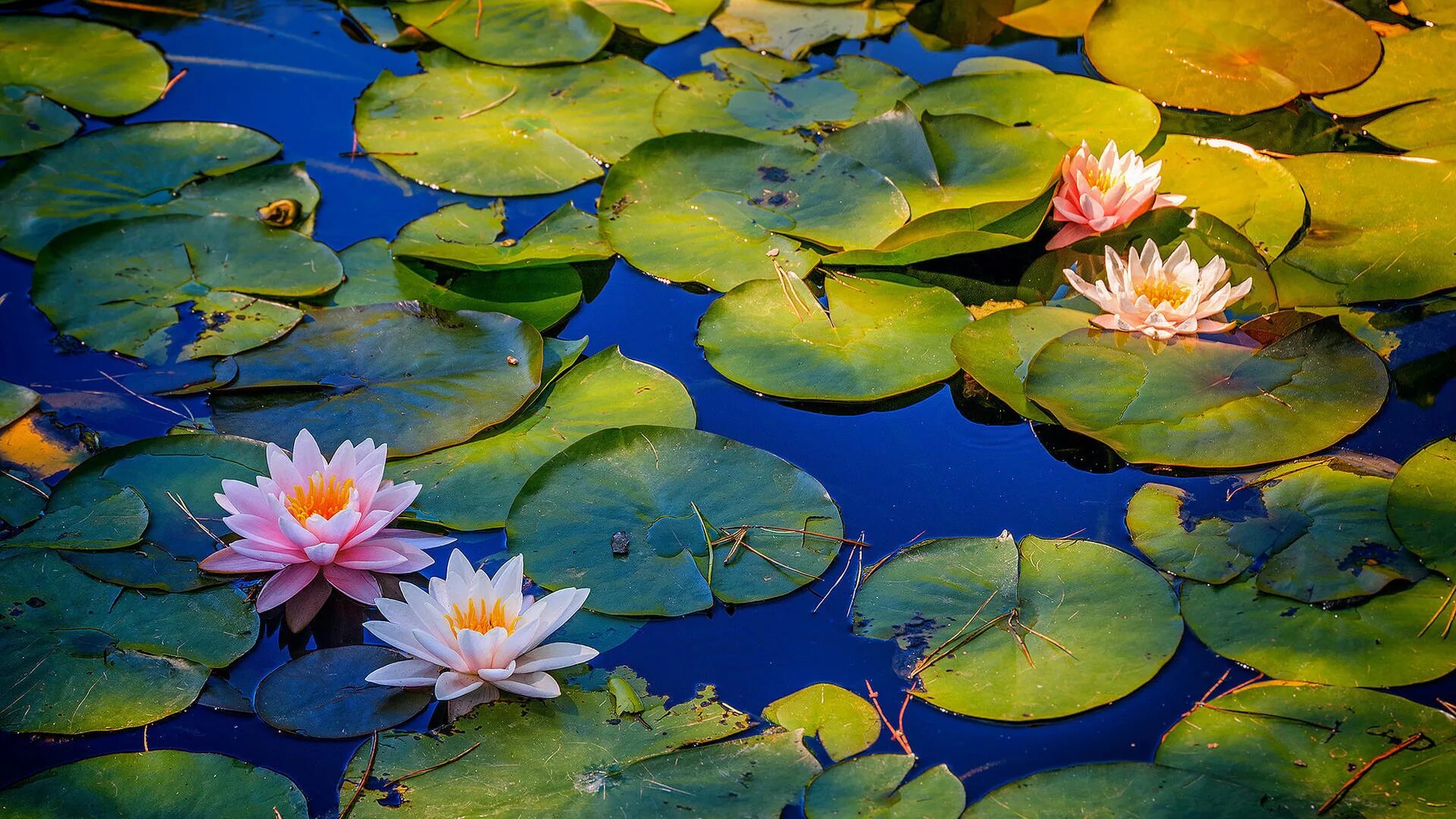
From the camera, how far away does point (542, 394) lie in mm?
2707

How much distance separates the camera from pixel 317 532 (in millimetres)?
2186

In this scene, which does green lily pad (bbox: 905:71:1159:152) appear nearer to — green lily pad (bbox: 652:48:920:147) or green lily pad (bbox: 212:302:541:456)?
green lily pad (bbox: 652:48:920:147)

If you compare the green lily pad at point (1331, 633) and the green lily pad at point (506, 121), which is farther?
the green lily pad at point (506, 121)

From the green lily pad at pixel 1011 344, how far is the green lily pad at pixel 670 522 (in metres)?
0.61

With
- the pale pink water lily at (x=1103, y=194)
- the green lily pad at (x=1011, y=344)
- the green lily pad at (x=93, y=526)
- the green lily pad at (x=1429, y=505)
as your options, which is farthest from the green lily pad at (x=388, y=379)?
the green lily pad at (x=1429, y=505)

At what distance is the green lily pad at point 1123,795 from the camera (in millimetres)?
1774

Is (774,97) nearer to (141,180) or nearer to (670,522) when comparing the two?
(670,522)

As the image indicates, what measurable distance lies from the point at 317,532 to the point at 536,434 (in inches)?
23.7

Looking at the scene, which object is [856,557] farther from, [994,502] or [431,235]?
[431,235]

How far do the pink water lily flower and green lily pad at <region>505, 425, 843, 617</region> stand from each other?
27 centimetres

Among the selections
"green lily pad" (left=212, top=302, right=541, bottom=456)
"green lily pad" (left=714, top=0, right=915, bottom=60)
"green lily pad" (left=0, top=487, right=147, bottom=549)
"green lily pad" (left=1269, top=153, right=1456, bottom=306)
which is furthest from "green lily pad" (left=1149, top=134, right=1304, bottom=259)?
"green lily pad" (left=0, top=487, right=147, bottom=549)

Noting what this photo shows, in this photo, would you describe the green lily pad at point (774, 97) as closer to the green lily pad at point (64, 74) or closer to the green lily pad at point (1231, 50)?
the green lily pad at point (1231, 50)

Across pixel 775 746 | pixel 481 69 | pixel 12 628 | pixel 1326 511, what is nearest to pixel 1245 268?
pixel 1326 511

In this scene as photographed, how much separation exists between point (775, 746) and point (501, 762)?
521 millimetres
